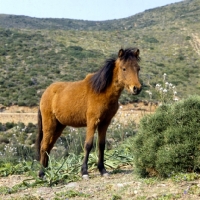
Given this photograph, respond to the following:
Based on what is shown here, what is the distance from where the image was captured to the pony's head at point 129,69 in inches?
283

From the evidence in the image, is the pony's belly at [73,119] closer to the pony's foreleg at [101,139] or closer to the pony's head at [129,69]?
the pony's foreleg at [101,139]

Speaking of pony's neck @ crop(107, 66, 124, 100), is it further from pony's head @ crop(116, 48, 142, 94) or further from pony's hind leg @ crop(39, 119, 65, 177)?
pony's hind leg @ crop(39, 119, 65, 177)

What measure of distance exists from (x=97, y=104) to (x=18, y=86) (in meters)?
30.8

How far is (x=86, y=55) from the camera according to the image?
4806 cm

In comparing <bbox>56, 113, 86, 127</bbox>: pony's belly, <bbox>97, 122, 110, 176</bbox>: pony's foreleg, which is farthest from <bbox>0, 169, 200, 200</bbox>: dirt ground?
<bbox>56, 113, 86, 127</bbox>: pony's belly

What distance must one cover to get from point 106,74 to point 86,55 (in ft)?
133

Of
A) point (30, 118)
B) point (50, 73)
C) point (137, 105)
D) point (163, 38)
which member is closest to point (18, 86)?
point (50, 73)

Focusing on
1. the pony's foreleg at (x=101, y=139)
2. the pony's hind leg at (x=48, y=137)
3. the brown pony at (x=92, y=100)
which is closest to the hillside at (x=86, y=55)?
the pony's hind leg at (x=48, y=137)

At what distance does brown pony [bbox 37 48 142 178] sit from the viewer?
24.9 ft

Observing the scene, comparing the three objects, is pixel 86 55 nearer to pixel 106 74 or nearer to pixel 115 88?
pixel 106 74

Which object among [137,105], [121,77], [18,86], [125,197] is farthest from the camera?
[18,86]

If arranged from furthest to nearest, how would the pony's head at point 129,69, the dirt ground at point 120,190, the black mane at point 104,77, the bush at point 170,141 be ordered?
the black mane at point 104,77, the pony's head at point 129,69, the bush at point 170,141, the dirt ground at point 120,190

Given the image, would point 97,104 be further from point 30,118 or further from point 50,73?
point 50,73

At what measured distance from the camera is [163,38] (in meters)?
61.0
